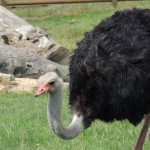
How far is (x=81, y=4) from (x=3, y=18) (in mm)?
8380

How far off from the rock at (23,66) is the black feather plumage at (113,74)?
4733mm

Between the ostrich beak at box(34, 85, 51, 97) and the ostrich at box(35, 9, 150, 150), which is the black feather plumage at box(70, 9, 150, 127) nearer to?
the ostrich at box(35, 9, 150, 150)

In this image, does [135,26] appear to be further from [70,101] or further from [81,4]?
[81,4]

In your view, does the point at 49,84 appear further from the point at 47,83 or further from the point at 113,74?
the point at 113,74

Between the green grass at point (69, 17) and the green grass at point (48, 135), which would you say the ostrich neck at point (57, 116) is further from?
the green grass at point (69, 17)

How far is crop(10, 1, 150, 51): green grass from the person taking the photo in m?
16.3

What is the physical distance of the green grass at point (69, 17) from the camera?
16.3 m

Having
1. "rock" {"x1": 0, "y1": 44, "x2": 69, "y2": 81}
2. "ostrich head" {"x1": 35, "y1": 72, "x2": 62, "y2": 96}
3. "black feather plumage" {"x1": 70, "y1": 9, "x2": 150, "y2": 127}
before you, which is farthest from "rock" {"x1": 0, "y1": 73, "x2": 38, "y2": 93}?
"ostrich head" {"x1": 35, "y1": 72, "x2": 62, "y2": 96}

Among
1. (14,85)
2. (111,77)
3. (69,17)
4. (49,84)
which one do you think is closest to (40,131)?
(111,77)

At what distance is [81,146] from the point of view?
565cm

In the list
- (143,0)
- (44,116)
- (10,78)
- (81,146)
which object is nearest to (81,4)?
(143,0)

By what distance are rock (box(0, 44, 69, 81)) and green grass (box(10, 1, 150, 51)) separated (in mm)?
4611

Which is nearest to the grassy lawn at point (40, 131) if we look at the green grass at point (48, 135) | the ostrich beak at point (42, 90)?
the green grass at point (48, 135)

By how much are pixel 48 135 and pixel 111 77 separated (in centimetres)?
157
